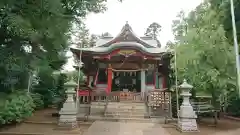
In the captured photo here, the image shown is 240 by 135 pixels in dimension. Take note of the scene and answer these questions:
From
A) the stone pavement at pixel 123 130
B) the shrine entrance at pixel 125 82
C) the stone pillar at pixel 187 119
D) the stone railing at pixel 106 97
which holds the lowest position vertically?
the stone pavement at pixel 123 130

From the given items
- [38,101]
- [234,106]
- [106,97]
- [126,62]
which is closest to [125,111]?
[106,97]

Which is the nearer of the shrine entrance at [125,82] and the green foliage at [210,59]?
the green foliage at [210,59]

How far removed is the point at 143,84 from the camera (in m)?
15.1

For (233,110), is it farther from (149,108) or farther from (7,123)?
(7,123)

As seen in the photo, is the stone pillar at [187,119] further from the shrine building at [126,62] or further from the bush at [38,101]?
the bush at [38,101]

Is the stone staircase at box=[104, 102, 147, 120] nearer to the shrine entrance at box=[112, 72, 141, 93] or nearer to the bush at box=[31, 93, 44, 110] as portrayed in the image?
the bush at box=[31, 93, 44, 110]

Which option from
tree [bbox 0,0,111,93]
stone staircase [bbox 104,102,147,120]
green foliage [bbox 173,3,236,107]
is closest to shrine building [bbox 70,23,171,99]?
stone staircase [bbox 104,102,147,120]

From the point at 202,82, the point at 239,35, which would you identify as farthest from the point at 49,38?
the point at 202,82

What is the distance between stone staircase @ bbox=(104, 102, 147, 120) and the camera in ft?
35.7

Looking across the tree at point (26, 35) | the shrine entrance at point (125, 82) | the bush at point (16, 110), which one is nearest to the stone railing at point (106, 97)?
the bush at point (16, 110)

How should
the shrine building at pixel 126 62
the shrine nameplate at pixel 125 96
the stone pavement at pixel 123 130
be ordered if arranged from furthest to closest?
the shrine building at pixel 126 62 → the shrine nameplate at pixel 125 96 → the stone pavement at pixel 123 130

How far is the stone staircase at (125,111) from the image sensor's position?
35.7 feet

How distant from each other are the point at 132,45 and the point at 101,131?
24.3 ft

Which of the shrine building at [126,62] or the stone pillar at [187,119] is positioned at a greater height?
the shrine building at [126,62]
